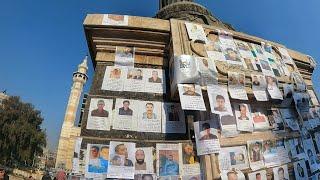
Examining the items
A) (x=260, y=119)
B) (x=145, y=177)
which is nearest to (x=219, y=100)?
(x=260, y=119)

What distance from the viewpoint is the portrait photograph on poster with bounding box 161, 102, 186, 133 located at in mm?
3039

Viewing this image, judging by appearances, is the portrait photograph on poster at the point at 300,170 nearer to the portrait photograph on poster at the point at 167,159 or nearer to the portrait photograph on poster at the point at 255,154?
the portrait photograph on poster at the point at 255,154

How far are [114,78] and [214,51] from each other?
1.12 meters

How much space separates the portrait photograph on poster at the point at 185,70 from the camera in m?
2.83

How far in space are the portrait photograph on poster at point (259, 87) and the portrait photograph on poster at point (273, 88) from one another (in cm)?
6

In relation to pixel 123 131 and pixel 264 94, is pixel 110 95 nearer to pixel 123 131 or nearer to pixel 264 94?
pixel 123 131

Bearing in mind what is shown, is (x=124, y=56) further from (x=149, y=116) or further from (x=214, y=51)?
Answer: (x=214, y=51)

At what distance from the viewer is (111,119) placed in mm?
2982

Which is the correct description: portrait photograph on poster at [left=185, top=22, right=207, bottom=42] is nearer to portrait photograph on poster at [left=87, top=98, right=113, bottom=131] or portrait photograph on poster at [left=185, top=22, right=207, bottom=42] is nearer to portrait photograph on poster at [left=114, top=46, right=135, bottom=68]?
portrait photograph on poster at [left=114, top=46, right=135, bottom=68]

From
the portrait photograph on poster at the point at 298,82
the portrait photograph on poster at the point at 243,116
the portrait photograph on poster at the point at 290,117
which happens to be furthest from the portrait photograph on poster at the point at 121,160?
the portrait photograph on poster at the point at 298,82

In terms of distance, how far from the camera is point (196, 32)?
3428mm

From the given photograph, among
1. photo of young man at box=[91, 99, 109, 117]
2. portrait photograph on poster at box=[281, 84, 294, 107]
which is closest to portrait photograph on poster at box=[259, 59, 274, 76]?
portrait photograph on poster at box=[281, 84, 294, 107]

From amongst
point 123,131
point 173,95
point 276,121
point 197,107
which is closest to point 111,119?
point 123,131

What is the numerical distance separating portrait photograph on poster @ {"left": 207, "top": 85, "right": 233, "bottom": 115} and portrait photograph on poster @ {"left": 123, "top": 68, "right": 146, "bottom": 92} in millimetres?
754
